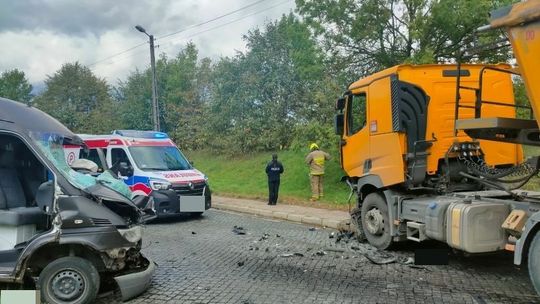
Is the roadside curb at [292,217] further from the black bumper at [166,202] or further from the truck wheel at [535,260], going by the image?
the truck wheel at [535,260]

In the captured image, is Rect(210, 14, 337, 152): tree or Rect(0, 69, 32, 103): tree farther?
Rect(0, 69, 32, 103): tree

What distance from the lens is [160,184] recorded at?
36.5 feet

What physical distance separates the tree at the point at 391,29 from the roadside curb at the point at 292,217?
14.9 feet

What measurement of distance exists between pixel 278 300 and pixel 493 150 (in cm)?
440

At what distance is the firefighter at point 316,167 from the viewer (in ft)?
47.1

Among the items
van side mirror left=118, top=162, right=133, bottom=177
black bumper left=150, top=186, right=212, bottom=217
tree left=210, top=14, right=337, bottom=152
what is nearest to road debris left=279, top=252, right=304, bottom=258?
black bumper left=150, top=186, right=212, bottom=217

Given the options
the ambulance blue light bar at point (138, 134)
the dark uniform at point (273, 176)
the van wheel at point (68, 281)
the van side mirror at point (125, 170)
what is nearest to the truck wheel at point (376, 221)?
the van wheel at point (68, 281)

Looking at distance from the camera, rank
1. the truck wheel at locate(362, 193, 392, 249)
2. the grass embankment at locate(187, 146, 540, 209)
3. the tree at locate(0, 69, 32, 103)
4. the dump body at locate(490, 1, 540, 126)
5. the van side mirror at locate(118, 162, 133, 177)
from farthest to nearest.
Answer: the tree at locate(0, 69, 32, 103) < the grass embankment at locate(187, 146, 540, 209) < the van side mirror at locate(118, 162, 133, 177) < the truck wheel at locate(362, 193, 392, 249) < the dump body at locate(490, 1, 540, 126)

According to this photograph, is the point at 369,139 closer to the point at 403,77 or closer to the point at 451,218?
the point at 403,77

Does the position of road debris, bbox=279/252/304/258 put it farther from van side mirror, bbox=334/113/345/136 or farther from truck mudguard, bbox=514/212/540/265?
truck mudguard, bbox=514/212/540/265

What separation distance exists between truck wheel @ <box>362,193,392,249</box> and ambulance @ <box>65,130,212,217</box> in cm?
447

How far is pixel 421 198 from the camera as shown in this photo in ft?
24.4

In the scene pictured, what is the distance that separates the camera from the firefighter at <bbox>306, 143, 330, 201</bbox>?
1434 cm

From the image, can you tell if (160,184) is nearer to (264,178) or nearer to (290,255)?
(290,255)
